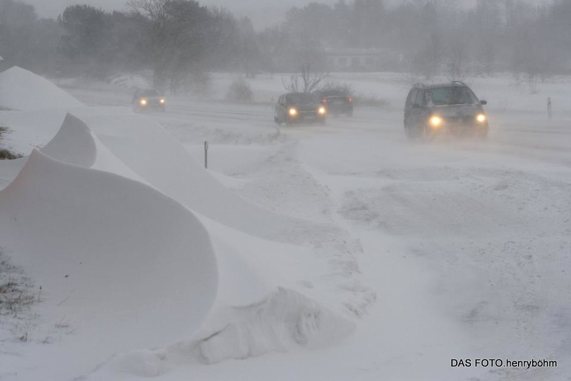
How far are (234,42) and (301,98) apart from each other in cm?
4431

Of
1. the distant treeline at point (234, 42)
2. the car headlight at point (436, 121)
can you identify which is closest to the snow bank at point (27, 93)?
the car headlight at point (436, 121)

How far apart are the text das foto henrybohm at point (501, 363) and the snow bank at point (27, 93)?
875 inches

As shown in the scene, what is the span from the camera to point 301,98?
1316 inches

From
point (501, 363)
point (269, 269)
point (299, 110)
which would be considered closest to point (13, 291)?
point (269, 269)

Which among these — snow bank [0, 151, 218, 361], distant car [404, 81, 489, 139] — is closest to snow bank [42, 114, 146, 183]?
snow bank [0, 151, 218, 361]

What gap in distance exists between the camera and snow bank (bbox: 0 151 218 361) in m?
6.46

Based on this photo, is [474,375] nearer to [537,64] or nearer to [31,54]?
[537,64]

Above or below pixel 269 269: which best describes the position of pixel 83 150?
above

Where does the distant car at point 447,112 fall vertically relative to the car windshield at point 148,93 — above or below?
below

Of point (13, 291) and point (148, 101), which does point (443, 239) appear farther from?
point (148, 101)

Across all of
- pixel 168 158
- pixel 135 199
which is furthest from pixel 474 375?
pixel 168 158

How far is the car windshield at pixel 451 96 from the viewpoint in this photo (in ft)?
71.2

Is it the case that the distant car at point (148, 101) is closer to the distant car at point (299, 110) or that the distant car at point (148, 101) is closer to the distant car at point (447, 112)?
the distant car at point (299, 110)

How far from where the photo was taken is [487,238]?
10164 mm
